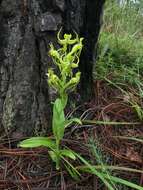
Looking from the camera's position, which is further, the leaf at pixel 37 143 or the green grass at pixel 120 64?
the green grass at pixel 120 64

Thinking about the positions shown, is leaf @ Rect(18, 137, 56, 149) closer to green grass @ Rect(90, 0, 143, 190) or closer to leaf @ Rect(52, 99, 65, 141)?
leaf @ Rect(52, 99, 65, 141)

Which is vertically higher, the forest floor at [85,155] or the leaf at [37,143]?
the leaf at [37,143]

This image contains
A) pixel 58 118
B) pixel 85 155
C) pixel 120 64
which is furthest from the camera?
pixel 120 64

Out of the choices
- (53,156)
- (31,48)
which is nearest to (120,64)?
(31,48)

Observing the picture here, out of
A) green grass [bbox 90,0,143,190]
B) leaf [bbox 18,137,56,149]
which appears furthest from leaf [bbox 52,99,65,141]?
green grass [bbox 90,0,143,190]

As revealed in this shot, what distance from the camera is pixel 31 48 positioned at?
73.9 inches

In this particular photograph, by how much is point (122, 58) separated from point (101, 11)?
0.66 meters

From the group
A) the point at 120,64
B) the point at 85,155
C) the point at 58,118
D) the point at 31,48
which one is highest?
the point at 31,48

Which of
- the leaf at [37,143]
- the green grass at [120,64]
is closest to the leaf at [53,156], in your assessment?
the leaf at [37,143]

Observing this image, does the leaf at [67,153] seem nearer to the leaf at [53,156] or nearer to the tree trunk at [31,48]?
the leaf at [53,156]

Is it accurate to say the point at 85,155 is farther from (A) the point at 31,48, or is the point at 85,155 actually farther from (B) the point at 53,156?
(A) the point at 31,48

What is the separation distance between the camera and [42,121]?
1938 millimetres

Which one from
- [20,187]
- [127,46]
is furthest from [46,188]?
[127,46]

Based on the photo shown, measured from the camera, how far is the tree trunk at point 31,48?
72.0 inches
